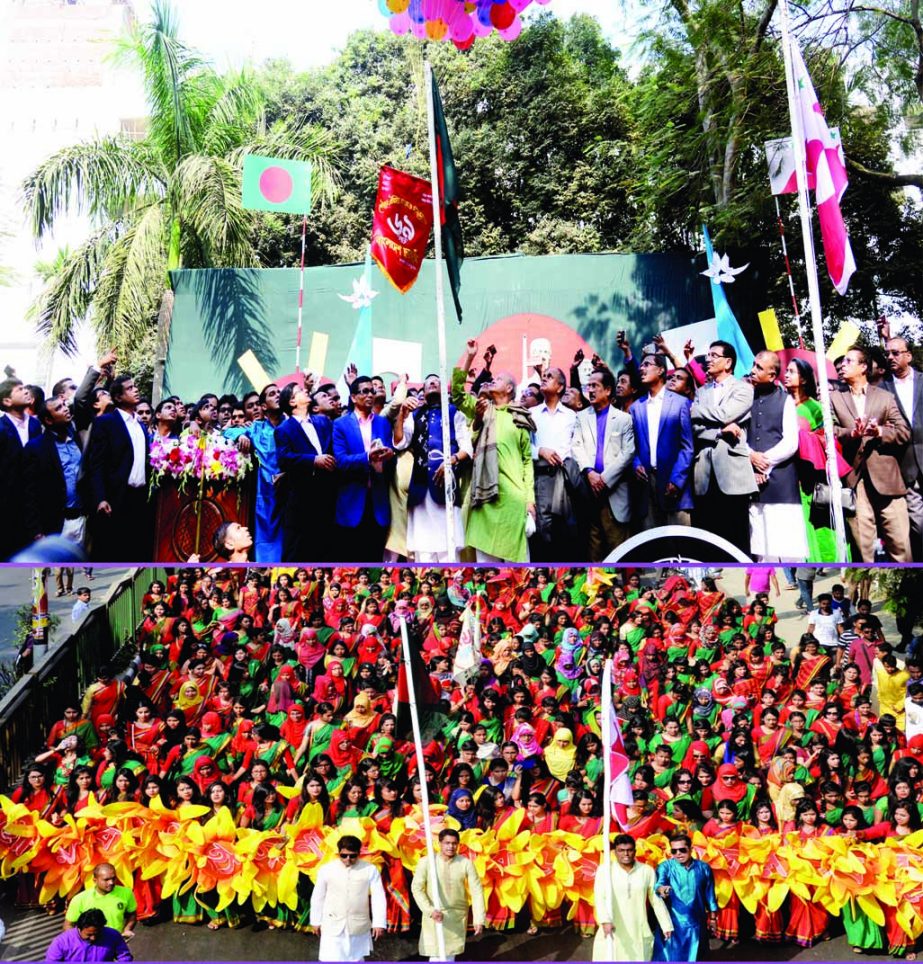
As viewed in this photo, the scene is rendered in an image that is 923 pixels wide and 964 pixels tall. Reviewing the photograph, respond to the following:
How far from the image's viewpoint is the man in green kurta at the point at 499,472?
16.4 feet

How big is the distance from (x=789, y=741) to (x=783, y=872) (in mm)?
524

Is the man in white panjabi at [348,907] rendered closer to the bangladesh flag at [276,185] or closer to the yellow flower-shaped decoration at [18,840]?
the yellow flower-shaped decoration at [18,840]

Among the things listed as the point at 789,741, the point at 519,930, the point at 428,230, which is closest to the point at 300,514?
the point at 428,230

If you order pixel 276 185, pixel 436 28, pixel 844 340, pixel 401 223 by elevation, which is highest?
pixel 436 28

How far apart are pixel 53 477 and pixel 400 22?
Result: 113 inches

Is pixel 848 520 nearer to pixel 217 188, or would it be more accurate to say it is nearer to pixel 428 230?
pixel 428 230

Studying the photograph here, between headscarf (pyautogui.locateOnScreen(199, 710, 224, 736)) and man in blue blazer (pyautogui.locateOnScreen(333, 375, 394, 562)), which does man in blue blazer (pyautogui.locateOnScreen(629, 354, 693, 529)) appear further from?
headscarf (pyautogui.locateOnScreen(199, 710, 224, 736))

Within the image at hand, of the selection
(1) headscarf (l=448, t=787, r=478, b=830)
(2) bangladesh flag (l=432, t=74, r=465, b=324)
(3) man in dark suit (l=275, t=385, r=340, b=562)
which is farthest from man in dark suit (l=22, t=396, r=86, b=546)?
(1) headscarf (l=448, t=787, r=478, b=830)

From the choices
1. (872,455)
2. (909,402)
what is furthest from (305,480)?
(909,402)

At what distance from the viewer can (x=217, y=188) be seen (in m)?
6.22

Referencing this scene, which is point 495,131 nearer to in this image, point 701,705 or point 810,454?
point 810,454

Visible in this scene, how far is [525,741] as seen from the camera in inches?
194

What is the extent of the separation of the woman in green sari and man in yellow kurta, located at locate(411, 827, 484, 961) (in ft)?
6.48

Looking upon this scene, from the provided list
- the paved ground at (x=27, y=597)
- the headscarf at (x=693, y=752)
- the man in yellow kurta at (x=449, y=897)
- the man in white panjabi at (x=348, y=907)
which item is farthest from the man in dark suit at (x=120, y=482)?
the headscarf at (x=693, y=752)
